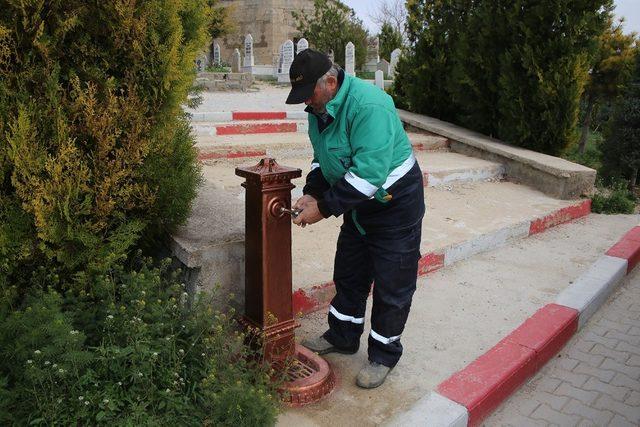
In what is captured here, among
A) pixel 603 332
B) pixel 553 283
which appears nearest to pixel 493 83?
pixel 553 283

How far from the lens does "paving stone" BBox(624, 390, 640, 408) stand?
310 cm

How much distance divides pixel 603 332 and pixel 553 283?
1.81 ft

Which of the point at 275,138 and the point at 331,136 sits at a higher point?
the point at 331,136

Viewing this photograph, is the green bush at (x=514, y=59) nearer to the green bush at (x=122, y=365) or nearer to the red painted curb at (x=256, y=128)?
the red painted curb at (x=256, y=128)

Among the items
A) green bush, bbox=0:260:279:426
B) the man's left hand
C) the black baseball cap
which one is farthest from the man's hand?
green bush, bbox=0:260:279:426

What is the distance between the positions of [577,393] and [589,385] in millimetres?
134

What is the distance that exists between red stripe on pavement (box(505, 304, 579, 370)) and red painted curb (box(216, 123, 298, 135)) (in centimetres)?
437

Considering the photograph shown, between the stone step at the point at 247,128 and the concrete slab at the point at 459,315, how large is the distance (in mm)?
3502

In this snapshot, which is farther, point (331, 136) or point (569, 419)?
point (569, 419)

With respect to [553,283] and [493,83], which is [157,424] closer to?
[553,283]

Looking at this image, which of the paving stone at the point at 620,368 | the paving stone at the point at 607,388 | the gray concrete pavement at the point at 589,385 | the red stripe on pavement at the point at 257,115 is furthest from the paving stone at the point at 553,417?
the red stripe on pavement at the point at 257,115

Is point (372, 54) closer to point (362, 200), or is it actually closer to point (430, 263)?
point (430, 263)

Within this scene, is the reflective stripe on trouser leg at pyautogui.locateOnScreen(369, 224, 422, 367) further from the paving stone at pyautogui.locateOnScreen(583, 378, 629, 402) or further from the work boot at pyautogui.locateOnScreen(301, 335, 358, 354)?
the paving stone at pyautogui.locateOnScreen(583, 378, 629, 402)

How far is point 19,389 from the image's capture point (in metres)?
2.19
